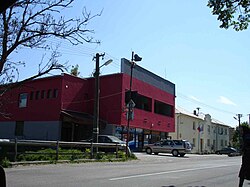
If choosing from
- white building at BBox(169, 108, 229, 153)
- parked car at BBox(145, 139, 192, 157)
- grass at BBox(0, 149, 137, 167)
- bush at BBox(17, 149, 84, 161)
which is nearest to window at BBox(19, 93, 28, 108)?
parked car at BBox(145, 139, 192, 157)

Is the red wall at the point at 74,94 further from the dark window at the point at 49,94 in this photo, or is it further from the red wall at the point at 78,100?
the dark window at the point at 49,94

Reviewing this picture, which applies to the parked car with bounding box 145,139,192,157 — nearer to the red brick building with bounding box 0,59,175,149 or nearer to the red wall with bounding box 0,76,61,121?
the red brick building with bounding box 0,59,175,149

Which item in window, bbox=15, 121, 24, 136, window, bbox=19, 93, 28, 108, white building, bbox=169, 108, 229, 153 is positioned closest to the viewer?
window, bbox=15, 121, 24, 136

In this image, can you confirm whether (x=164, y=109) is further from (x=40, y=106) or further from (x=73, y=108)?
(x=40, y=106)

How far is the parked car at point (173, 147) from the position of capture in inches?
1324

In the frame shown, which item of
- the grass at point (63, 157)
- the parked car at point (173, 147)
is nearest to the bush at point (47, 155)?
the grass at point (63, 157)

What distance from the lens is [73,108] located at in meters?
35.2

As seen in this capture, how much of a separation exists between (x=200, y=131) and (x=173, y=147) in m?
29.1

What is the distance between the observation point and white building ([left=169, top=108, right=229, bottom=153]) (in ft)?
191

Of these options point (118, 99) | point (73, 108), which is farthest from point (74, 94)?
point (118, 99)

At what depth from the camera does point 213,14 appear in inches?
470

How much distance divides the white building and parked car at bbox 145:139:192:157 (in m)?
21.3

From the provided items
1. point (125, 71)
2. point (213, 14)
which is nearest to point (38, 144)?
point (213, 14)

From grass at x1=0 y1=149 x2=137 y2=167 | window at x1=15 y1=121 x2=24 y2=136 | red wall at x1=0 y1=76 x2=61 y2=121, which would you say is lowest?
grass at x1=0 y1=149 x2=137 y2=167
